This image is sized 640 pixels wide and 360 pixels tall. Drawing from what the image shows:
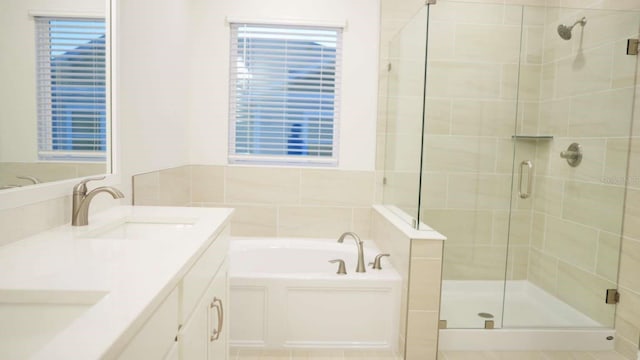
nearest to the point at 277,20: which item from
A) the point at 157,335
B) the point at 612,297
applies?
the point at 157,335

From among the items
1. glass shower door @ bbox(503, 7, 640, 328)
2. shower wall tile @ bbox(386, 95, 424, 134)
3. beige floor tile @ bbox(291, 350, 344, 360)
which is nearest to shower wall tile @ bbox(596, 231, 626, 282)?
glass shower door @ bbox(503, 7, 640, 328)

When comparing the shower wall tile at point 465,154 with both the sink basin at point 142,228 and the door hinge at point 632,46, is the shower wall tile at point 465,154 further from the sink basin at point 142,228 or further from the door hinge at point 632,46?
the sink basin at point 142,228

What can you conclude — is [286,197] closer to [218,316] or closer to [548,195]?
[218,316]

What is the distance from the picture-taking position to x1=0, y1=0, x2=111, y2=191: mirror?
48.9 inches

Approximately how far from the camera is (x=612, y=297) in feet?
8.44

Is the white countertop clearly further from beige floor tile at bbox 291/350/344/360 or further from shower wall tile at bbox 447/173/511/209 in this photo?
shower wall tile at bbox 447/173/511/209

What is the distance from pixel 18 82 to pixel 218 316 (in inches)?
40.6

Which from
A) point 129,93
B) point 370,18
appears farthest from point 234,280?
point 370,18

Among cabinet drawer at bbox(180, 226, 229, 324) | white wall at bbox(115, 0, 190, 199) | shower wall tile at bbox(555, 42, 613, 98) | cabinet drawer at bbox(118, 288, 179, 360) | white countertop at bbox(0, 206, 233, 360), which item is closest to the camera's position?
white countertop at bbox(0, 206, 233, 360)

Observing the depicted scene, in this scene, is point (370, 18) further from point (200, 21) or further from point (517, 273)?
point (517, 273)

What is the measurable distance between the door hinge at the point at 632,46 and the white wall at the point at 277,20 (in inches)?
64.2

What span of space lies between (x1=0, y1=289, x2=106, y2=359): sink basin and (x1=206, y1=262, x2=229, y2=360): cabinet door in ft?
2.11

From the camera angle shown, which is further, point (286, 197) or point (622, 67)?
point (286, 197)

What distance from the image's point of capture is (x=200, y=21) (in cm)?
330
